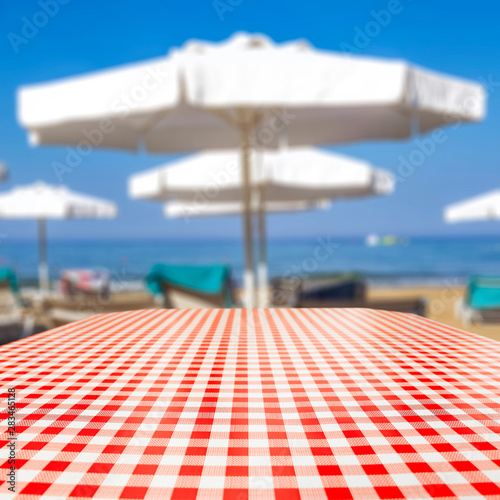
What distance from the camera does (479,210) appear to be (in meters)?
7.48

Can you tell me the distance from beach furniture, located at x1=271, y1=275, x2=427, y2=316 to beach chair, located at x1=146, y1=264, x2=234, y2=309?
87cm

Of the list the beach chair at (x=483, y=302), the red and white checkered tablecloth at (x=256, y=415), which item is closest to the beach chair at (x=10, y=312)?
the red and white checkered tablecloth at (x=256, y=415)

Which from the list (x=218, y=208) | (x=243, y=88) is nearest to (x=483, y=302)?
(x=243, y=88)

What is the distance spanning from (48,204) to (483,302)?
677 centimetres

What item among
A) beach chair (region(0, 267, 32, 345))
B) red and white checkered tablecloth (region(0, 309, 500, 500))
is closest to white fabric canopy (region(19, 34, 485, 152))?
beach chair (region(0, 267, 32, 345))

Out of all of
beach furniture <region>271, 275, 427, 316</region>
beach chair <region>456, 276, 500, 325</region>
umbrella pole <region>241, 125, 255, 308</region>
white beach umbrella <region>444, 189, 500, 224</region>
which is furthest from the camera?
white beach umbrella <region>444, 189, 500, 224</region>

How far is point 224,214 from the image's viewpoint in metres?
10.4

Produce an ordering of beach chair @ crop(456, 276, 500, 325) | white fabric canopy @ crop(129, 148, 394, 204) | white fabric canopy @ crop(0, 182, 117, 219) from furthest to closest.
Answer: white fabric canopy @ crop(0, 182, 117, 219)
beach chair @ crop(456, 276, 500, 325)
white fabric canopy @ crop(129, 148, 394, 204)

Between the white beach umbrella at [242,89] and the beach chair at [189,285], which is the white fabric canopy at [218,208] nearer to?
the beach chair at [189,285]

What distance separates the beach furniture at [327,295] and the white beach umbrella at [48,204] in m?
3.74

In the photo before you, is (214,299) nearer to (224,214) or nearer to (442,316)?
(442,316)

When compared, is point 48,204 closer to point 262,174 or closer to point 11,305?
point 11,305

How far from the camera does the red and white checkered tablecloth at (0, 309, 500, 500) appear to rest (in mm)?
421

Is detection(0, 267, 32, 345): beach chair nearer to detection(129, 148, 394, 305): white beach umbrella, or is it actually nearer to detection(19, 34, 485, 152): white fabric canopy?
detection(129, 148, 394, 305): white beach umbrella
